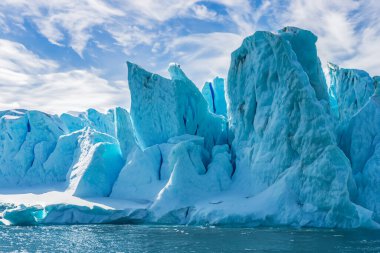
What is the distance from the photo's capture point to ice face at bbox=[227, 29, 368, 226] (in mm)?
20111

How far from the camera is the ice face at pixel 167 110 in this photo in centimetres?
3028

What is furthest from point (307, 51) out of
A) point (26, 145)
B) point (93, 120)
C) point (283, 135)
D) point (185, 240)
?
point (93, 120)

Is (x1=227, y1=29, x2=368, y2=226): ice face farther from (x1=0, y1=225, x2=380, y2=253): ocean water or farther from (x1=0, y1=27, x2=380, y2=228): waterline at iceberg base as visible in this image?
(x1=0, y1=225, x2=380, y2=253): ocean water

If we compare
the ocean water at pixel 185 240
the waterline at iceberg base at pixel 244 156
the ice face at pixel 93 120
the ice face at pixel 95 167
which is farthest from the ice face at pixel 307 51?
the ice face at pixel 93 120

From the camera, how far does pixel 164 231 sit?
19750 mm

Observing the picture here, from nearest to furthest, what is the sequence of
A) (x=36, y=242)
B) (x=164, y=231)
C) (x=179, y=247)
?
(x=179, y=247) < (x=36, y=242) < (x=164, y=231)

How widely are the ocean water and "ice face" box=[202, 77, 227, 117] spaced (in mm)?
19936

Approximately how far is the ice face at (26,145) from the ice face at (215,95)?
51.3 feet

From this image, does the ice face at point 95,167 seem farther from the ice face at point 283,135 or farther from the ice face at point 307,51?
the ice face at point 307,51

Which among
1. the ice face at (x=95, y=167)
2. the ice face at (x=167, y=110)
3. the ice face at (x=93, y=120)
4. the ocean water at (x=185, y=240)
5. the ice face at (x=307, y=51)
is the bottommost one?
the ocean water at (x=185, y=240)

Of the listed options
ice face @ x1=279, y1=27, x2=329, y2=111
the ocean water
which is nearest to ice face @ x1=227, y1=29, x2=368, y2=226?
ice face @ x1=279, y1=27, x2=329, y2=111

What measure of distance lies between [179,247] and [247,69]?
611 inches

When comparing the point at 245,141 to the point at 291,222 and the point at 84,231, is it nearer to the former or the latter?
the point at 291,222

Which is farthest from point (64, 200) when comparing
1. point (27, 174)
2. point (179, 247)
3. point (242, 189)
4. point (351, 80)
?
point (351, 80)
